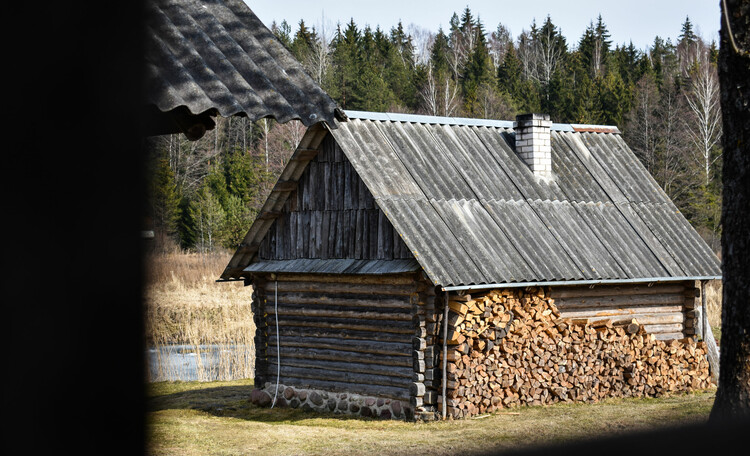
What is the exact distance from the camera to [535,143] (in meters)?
16.9

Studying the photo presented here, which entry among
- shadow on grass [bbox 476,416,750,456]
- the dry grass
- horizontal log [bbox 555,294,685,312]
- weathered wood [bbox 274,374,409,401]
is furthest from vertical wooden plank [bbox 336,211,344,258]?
shadow on grass [bbox 476,416,750,456]

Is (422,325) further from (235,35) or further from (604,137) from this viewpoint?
(235,35)

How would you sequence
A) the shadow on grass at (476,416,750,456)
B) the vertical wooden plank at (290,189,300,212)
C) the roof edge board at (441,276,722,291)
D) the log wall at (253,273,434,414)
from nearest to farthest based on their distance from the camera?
the shadow on grass at (476,416,750,456)
the roof edge board at (441,276,722,291)
the log wall at (253,273,434,414)
the vertical wooden plank at (290,189,300,212)

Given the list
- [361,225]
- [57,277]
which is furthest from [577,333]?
[57,277]

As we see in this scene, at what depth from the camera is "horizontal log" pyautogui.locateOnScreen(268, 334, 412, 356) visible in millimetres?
13898

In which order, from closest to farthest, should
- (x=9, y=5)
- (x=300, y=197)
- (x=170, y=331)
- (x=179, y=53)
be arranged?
1. (x=9, y=5)
2. (x=179, y=53)
3. (x=300, y=197)
4. (x=170, y=331)

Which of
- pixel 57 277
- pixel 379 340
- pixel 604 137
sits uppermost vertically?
pixel 604 137

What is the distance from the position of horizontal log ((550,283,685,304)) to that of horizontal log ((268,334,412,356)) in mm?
2881

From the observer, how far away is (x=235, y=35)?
420cm

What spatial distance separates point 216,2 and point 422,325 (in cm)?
954

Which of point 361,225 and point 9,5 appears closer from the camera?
point 9,5

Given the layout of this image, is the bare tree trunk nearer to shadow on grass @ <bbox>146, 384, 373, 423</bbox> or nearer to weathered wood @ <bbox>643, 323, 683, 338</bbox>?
shadow on grass @ <bbox>146, 384, 373, 423</bbox>

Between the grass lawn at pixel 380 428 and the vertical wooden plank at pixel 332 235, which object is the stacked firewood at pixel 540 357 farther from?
the vertical wooden plank at pixel 332 235

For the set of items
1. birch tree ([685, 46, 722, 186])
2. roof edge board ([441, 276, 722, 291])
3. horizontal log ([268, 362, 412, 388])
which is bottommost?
horizontal log ([268, 362, 412, 388])
